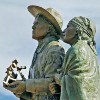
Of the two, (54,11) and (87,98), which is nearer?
(87,98)

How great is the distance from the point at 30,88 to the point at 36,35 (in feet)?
4.27

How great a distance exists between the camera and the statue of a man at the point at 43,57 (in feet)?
44.9

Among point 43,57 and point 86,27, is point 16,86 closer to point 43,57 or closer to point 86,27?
point 43,57

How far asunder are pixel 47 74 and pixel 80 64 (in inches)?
43.1

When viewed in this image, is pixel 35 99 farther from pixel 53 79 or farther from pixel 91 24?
pixel 91 24

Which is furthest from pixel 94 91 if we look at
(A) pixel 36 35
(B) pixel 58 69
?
(A) pixel 36 35

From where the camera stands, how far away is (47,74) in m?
13.7

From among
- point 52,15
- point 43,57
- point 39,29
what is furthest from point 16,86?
point 52,15

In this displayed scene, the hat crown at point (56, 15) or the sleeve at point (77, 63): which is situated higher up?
the hat crown at point (56, 15)

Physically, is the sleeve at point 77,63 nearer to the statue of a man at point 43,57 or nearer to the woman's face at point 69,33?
the woman's face at point 69,33

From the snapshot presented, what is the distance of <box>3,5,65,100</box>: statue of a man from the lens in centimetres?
1369

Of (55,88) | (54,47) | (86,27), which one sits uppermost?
(86,27)

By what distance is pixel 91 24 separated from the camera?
13445 millimetres

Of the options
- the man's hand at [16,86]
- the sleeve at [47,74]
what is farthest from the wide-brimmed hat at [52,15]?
the man's hand at [16,86]
